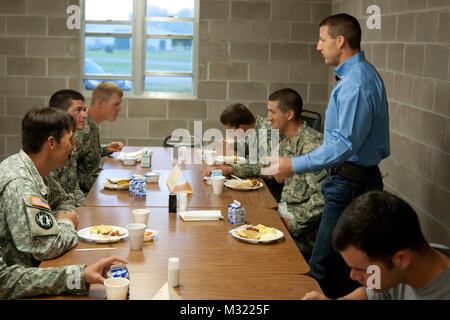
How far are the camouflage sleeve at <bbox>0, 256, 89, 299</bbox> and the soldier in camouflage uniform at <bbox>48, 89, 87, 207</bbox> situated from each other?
1.88 meters

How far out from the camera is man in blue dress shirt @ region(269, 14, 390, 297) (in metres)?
3.04

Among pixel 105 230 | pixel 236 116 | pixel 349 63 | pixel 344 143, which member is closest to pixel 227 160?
pixel 236 116

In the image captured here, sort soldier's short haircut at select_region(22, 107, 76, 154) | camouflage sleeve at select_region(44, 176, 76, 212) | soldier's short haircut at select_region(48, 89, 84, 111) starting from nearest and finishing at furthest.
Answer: soldier's short haircut at select_region(22, 107, 76, 154), camouflage sleeve at select_region(44, 176, 76, 212), soldier's short haircut at select_region(48, 89, 84, 111)

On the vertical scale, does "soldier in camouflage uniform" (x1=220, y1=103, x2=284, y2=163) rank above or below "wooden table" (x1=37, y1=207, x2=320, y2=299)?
above

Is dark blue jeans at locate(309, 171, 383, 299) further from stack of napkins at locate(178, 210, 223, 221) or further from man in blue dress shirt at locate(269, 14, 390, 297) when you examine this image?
stack of napkins at locate(178, 210, 223, 221)

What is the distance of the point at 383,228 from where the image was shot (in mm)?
1508

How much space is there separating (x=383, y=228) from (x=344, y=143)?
1538 mm

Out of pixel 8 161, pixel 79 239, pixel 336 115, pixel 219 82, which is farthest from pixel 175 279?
pixel 219 82

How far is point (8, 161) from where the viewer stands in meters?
2.41

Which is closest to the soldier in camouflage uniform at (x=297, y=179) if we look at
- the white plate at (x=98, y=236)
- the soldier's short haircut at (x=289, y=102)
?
the soldier's short haircut at (x=289, y=102)

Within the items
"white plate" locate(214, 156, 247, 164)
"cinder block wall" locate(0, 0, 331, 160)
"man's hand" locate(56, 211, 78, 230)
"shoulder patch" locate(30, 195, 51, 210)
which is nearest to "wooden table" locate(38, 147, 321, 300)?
"man's hand" locate(56, 211, 78, 230)
